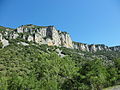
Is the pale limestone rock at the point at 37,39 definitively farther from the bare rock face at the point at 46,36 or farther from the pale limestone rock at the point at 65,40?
the pale limestone rock at the point at 65,40

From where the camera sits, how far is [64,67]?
5466 centimetres

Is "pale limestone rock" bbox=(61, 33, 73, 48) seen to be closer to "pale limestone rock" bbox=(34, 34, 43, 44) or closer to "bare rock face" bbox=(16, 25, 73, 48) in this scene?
"bare rock face" bbox=(16, 25, 73, 48)

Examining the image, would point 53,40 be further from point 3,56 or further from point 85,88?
point 85,88

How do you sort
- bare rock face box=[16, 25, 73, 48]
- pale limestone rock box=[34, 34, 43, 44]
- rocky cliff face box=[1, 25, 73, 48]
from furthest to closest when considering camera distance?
bare rock face box=[16, 25, 73, 48] → pale limestone rock box=[34, 34, 43, 44] → rocky cliff face box=[1, 25, 73, 48]

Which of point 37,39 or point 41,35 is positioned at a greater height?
point 41,35

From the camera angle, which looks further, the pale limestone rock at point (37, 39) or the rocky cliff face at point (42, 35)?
the pale limestone rock at point (37, 39)

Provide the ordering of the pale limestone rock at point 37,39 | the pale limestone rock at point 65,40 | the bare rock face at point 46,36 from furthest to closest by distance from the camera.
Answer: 1. the pale limestone rock at point 65,40
2. the bare rock face at point 46,36
3. the pale limestone rock at point 37,39

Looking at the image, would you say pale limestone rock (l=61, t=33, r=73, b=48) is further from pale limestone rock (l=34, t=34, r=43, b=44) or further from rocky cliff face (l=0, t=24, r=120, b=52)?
pale limestone rock (l=34, t=34, r=43, b=44)

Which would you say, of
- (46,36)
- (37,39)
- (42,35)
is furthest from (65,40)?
(37,39)

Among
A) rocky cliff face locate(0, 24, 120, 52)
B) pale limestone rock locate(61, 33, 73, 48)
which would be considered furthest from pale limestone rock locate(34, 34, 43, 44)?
pale limestone rock locate(61, 33, 73, 48)

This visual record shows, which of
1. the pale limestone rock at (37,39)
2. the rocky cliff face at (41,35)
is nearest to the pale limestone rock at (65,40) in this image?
the rocky cliff face at (41,35)

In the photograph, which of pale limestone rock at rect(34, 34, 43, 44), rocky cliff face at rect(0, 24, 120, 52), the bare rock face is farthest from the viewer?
the bare rock face

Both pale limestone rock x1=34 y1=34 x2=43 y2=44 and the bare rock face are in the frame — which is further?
the bare rock face

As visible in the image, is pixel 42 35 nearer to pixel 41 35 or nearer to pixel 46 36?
pixel 46 36
